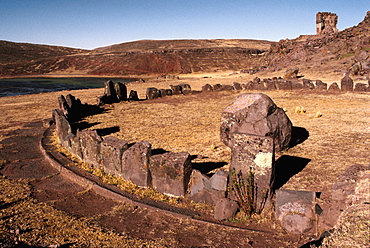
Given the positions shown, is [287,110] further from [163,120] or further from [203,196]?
[203,196]

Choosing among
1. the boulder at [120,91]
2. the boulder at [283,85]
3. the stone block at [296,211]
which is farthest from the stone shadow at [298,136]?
the boulder at [120,91]

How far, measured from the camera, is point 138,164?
767cm

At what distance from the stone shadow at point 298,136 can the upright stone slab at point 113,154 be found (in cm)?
616

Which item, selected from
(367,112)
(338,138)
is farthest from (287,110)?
(338,138)

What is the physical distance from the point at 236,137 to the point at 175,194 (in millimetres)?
2088

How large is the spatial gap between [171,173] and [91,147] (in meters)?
3.36

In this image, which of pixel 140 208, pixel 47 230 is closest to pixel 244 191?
pixel 140 208

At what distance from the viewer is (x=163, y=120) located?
1567 centimetres

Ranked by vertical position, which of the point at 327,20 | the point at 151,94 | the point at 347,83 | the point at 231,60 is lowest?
the point at 151,94

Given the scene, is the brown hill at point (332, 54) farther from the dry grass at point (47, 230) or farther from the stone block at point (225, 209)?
the dry grass at point (47, 230)

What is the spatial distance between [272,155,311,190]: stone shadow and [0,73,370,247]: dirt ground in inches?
1.1

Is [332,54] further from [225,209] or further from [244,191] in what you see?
[225,209]

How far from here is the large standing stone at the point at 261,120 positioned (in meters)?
9.90

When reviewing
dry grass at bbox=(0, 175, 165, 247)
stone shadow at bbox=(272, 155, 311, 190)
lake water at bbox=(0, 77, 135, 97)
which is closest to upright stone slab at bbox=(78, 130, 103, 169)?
dry grass at bbox=(0, 175, 165, 247)
